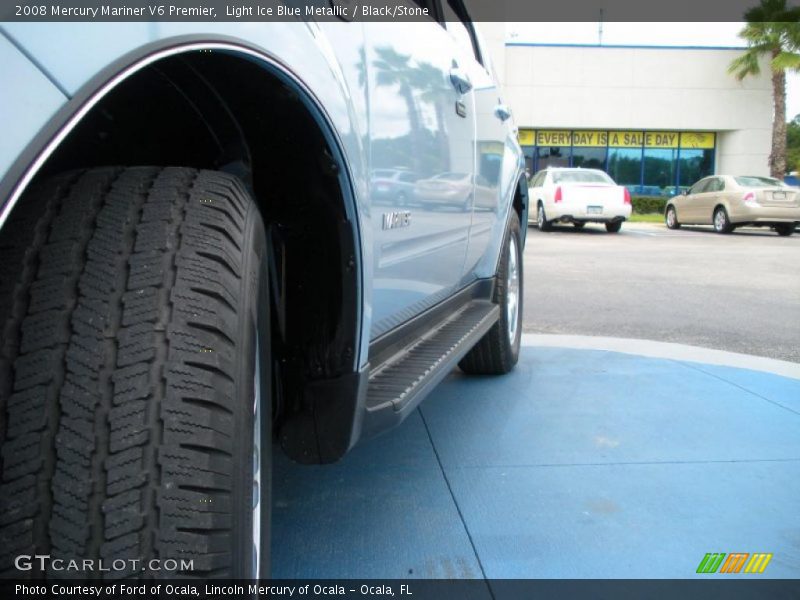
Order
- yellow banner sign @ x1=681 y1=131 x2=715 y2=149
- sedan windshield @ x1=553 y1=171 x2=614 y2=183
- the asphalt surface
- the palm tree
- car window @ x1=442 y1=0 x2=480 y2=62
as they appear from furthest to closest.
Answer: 1. yellow banner sign @ x1=681 y1=131 x2=715 y2=149
2. the palm tree
3. sedan windshield @ x1=553 y1=171 x2=614 y2=183
4. the asphalt surface
5. car window @ x1=442 y1=0 x2=480 y2=62

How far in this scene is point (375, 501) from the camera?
2678 millimetres

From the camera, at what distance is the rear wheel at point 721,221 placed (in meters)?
18.5

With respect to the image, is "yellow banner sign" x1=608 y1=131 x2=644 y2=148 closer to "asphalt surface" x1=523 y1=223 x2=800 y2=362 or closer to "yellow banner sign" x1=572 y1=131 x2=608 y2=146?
"yellow banner sign" x1=572 y1=131 x2=608 y2=146

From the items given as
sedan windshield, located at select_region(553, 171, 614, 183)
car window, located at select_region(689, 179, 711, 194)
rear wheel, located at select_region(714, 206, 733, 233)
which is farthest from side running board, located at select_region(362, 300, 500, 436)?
car window, located at select_region(689, 179, 711, 194)

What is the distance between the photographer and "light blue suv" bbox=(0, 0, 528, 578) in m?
1.07

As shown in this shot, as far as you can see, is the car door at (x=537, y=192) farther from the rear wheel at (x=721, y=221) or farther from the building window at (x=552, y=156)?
the building window at (x=552, y=156)

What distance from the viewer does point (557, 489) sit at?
2.77 metres

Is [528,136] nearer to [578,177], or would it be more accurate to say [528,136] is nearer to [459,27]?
[578,177]

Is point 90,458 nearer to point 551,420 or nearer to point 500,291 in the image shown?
point 551,420

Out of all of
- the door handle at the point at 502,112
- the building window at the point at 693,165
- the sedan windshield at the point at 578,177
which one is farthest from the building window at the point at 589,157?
the door handle at the point at 502,112

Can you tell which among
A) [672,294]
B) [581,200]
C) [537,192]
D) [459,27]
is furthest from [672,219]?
[459,27]

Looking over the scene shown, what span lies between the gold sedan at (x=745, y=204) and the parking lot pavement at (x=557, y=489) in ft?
49.8

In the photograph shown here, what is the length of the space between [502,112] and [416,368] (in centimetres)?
201

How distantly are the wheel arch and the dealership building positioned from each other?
28.0 m
